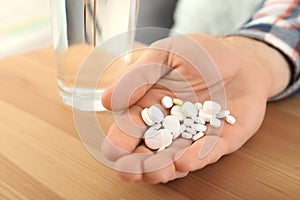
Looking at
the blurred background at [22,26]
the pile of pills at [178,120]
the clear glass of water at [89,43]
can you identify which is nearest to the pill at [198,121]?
the pile of pills at [178,120]

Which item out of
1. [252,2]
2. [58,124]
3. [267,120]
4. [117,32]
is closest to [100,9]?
[117,32]

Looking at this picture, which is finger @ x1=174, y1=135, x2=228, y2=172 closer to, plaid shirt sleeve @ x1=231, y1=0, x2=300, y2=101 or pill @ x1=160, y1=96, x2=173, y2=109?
pill @ x1=160, y1=96, x2=173, y2=109

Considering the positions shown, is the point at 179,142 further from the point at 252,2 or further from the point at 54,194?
the point at 252,2

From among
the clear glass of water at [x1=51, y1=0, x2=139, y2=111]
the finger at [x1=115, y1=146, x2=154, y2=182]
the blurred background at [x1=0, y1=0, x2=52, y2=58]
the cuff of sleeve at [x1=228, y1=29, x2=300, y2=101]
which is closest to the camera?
the finger at [x1=115, y1=146, x2=154, y2=182]

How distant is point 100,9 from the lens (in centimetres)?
45

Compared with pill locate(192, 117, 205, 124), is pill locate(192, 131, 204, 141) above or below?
above

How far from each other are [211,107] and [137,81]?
0.28ft

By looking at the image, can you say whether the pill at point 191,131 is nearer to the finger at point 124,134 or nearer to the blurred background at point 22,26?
the finger at point 124,134

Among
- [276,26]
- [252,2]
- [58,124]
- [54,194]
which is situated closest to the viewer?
[54,194]

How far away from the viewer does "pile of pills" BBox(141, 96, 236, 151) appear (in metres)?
0.38

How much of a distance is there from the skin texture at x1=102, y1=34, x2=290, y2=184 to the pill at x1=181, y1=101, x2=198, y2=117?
0.06 ft

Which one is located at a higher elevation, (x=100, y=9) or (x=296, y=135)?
(x=100, y=9)

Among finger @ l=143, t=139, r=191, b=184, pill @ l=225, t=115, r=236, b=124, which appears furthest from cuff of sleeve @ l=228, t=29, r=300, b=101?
finger @ l=143, t=139, r=191, b=184

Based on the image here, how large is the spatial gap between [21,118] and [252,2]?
1.72 feet
